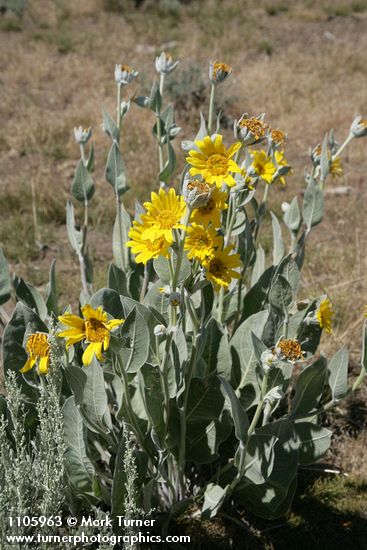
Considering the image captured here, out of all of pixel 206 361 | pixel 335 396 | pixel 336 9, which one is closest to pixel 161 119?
pixel 206 361

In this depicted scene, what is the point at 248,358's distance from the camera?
195 centimetres

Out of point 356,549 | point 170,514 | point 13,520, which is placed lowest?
point 356,549

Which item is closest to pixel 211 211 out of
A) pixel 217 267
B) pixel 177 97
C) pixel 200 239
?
pixel 200 239

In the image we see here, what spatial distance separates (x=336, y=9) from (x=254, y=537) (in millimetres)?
8992

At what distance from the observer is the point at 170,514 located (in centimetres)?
187

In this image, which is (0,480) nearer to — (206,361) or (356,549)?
(206,361)

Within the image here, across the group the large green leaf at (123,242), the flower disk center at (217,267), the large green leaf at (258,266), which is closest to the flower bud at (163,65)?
the large green leaf at (123,242)

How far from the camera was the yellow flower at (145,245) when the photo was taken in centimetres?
150

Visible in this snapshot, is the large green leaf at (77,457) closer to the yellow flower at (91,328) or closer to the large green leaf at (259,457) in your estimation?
the yellow flower at (91,328)

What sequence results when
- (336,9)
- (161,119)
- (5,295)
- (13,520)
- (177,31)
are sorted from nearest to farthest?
(13,520), (5,295), (161,119), (177,31), (336,9)

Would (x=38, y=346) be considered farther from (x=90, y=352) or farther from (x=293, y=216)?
(x=293, y=216)

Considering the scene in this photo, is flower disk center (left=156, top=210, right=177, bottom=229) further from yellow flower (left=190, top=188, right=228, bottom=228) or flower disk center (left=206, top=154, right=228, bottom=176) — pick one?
flower disk center (left=206, top=154, right=228, bottom=176)

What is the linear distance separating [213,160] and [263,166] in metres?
0.50

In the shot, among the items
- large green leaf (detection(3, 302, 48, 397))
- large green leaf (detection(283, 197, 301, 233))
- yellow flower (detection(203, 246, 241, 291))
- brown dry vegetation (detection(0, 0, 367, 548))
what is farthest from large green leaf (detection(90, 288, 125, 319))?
brown dry vegetation (detection(0, 0, 367, 548))
